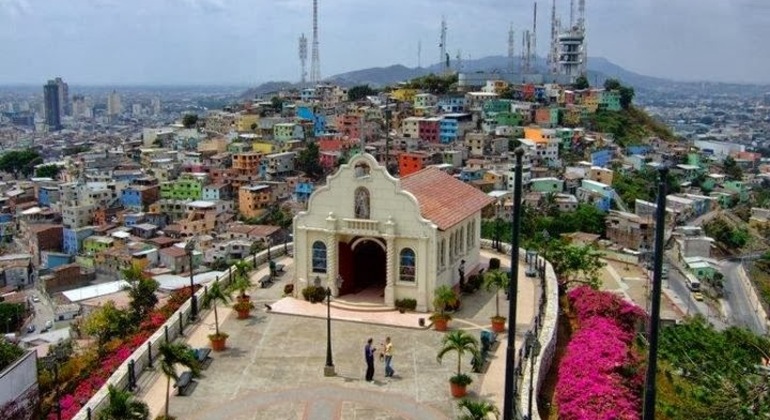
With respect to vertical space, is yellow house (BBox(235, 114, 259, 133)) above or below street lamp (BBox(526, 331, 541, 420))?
above

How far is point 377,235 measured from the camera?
23.3 metres

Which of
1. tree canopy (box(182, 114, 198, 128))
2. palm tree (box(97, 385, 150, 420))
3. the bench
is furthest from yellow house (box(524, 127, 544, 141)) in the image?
palm tree (box(97, 385, 150, 420))

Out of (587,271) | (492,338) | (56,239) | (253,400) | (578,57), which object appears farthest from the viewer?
(578,57)

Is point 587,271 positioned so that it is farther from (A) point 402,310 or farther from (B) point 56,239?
(B) point 56,239

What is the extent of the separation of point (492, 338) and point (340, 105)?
308 feet

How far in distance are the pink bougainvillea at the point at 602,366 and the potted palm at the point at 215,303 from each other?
883cm

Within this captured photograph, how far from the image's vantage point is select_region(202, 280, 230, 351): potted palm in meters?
19.9

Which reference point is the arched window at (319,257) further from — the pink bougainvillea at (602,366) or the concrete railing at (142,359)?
the pink bougainvillea at (602,366)

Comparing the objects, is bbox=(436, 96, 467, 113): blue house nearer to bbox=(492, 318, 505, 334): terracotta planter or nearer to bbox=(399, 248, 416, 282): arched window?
bbox=(399, 248, 416, 282): arched window

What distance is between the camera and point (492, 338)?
20.2 metres

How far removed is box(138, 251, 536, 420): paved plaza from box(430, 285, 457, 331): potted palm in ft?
1.01

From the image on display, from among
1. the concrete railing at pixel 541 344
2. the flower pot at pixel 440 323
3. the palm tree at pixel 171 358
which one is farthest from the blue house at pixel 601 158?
the palm tree at pixel 171 358

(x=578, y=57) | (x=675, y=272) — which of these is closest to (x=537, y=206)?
(x=675, y=272)

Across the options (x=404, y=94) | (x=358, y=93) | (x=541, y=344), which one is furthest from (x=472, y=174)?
(x=541, y=344)
